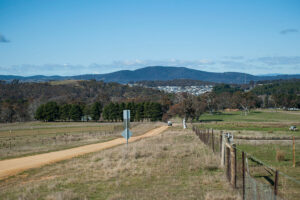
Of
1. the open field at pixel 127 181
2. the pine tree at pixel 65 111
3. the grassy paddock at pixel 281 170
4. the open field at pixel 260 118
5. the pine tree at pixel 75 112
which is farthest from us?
the pine tree at pixel 65 111

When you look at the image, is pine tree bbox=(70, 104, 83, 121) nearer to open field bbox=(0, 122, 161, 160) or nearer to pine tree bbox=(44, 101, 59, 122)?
pine tree bbox=(44, 101, 59, 122)

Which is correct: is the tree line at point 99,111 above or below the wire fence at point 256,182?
below

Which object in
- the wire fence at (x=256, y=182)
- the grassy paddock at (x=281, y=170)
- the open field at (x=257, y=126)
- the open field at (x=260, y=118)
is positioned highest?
the wire fence at (x=256, y=182)

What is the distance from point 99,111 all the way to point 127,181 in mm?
98757

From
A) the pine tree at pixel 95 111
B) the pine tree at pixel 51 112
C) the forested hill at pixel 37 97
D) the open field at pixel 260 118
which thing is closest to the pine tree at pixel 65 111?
the pine tree at pixel 51 112

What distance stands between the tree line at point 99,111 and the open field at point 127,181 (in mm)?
83354

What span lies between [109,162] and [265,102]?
16036 centimetres

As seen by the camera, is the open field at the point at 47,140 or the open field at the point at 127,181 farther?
the open field at the point at 47,140

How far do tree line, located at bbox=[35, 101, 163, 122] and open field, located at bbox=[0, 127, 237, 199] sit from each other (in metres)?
83.4

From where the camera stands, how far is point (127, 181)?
45.1ft

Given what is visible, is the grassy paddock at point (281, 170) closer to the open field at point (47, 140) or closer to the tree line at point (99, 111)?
the open field at point (47, 140)

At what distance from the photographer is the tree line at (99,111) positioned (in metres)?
103

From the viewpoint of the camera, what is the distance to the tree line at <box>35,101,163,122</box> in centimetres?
10312

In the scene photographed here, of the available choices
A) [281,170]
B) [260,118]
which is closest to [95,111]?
[260,118]
